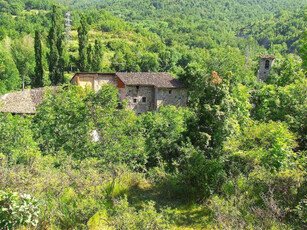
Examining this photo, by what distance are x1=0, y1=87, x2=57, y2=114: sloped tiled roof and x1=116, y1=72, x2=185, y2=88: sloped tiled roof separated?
8622mm

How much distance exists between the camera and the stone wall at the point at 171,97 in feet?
101

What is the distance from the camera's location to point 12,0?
142125 mm

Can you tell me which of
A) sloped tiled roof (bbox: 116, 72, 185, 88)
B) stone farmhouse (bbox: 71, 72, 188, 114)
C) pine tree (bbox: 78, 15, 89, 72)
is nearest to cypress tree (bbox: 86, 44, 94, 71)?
pine tree (bbox: 78, 15, 89, 72)

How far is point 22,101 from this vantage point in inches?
977

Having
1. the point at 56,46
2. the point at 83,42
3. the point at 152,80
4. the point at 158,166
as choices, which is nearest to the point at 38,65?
the point at 56,46

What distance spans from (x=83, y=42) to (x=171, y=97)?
1617 cm

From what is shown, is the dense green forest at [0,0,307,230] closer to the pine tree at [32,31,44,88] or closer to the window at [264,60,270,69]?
the window at [264,60,270,69]

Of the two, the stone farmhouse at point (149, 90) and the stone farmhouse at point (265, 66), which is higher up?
the stone farmhouse at point (265, 66)

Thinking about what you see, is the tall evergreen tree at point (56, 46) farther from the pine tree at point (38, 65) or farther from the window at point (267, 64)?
the window at point (267, 64)

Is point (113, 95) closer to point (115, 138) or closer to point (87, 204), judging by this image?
point (115, 138)

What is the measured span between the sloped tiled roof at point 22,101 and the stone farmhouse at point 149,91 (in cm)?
611

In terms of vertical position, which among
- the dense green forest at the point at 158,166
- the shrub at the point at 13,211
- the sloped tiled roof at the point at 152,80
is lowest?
the sloped tiled roof at the point at 152,80

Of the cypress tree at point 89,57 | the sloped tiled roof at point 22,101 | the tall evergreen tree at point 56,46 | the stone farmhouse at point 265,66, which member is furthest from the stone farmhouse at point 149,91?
Result: the stone farmhouse at point 265,66

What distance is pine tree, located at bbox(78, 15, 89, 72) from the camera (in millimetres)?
38938
